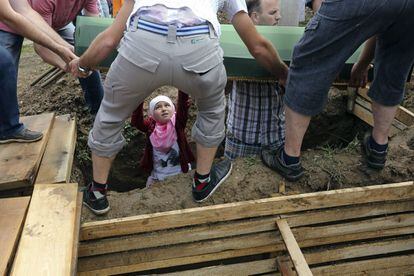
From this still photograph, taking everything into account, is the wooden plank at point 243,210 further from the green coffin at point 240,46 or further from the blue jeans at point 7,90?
the blue jeans at point 7,90

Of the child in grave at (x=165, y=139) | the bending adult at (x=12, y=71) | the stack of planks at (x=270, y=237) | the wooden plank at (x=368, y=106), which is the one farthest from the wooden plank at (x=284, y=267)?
the bending adult at (x=12, y=71)

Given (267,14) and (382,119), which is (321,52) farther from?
(267,14)

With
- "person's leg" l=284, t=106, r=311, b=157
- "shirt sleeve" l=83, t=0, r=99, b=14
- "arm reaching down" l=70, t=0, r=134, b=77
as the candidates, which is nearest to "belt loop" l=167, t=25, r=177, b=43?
"arm reaching down" l=70, t=0, r=134, b=77

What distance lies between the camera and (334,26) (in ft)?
7.33

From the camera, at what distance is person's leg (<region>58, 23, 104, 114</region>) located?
3896mm

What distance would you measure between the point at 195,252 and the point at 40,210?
0.94 metres

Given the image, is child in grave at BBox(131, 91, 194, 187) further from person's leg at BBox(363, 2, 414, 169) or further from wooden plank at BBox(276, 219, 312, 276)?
person's leg at BBox(363, 2, 414, 169)

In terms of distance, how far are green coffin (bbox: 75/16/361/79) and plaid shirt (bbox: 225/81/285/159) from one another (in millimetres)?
303

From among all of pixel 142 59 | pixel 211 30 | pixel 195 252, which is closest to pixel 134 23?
pixel 142 59

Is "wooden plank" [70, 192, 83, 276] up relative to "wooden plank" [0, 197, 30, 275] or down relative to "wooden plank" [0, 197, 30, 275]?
down

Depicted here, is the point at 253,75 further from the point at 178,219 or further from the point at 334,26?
the point at 178,219

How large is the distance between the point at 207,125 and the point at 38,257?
3.59 feet

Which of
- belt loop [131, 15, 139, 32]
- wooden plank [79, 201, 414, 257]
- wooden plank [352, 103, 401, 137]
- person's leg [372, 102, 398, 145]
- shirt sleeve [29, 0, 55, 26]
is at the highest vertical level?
belt loop [131, 15, 139, 32]

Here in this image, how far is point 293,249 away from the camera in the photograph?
2.39m
